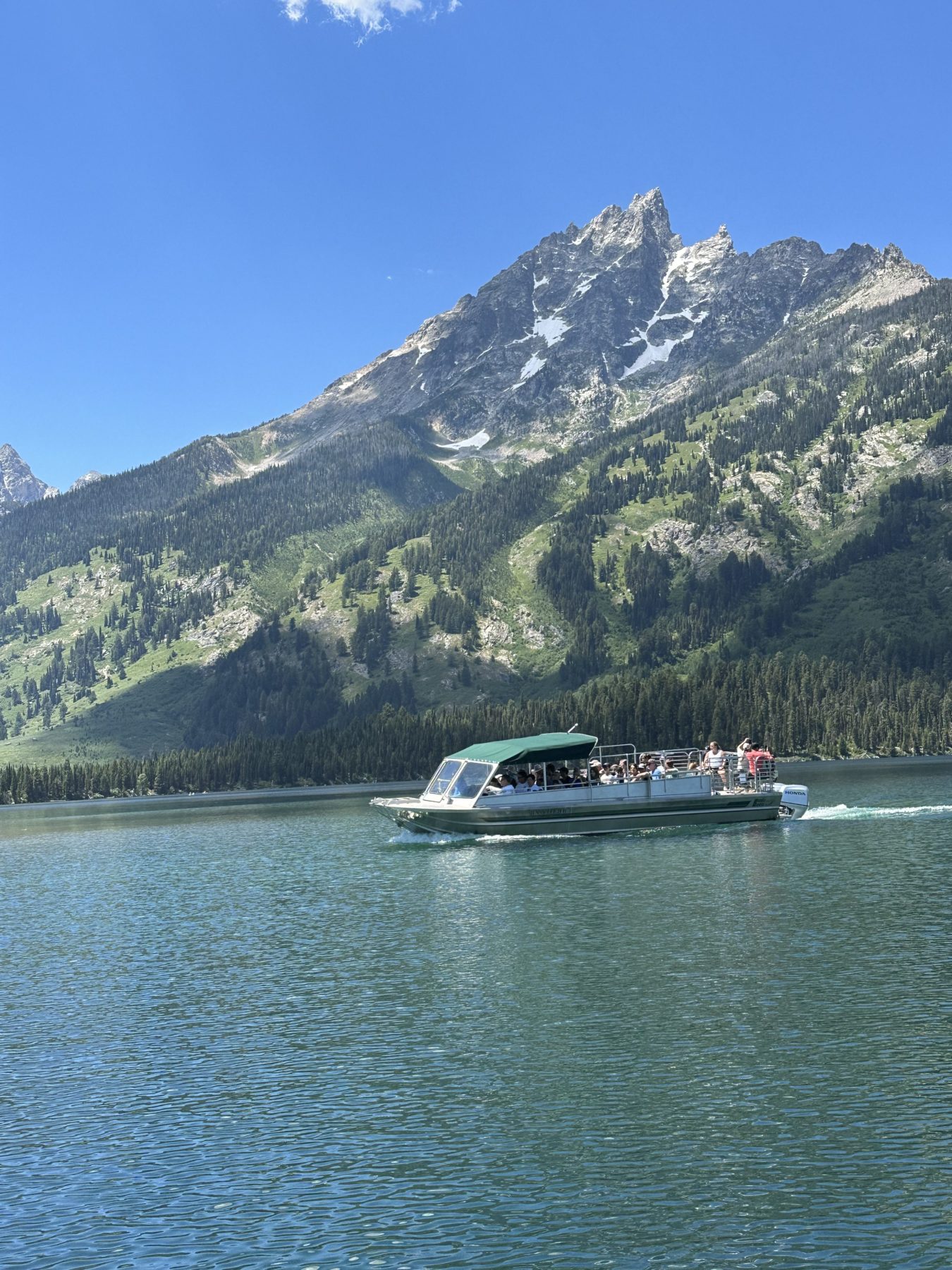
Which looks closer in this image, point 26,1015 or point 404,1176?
point 404,1176

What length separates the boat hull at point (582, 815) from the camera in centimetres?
10738

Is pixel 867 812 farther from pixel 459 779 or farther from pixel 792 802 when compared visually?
pixel 459 779

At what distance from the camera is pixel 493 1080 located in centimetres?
3616

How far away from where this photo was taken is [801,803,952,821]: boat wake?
118 m

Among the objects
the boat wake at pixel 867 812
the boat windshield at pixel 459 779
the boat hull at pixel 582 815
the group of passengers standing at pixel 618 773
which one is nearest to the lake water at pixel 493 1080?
the boat hull at pixel 582 815

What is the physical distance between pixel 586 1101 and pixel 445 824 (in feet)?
248

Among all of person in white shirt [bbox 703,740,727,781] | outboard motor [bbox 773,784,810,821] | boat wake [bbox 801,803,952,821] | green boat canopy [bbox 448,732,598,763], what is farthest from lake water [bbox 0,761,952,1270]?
boat wake [bbox 801,803,952,821]

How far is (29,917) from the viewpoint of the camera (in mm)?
78688

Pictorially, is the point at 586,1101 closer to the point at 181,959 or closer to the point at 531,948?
the point at 531,948

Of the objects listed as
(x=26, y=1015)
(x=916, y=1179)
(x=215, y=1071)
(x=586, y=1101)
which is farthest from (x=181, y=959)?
(x=916, y=1179)

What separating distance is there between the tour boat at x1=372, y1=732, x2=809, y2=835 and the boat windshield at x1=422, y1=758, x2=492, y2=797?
9 centimetres

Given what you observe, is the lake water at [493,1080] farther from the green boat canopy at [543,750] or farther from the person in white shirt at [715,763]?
the person in white shirt at [715,763]

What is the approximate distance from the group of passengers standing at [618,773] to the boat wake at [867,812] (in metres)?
8.28

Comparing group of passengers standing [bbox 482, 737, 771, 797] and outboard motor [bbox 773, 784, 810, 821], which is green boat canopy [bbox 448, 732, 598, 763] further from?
outboard motor [bbox 773, 784, 810, 821]
